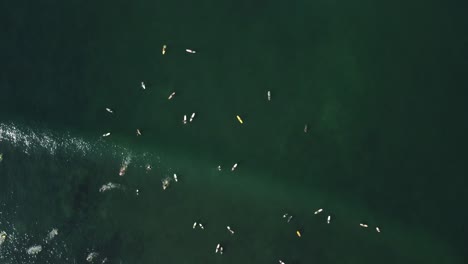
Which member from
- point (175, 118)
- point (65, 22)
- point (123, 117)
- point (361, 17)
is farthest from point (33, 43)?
point (361, 17)

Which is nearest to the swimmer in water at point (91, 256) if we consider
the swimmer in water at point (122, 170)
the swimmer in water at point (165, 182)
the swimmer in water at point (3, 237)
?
the swimmer in water at point (122, 170)

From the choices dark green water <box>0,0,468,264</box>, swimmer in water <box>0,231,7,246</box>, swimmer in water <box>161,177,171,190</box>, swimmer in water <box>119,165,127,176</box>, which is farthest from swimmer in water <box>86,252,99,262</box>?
swimmer in water <box>161,177,171,190</box>

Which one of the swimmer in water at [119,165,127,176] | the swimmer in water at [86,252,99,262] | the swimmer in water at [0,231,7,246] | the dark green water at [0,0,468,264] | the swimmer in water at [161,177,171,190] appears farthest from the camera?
the swimmer in water at [0,231,7,246]

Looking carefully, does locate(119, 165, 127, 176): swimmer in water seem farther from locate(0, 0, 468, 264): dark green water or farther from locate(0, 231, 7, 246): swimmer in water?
locate(0, 231, 7, 246): swimmer in water

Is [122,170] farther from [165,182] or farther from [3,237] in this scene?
[3,237]

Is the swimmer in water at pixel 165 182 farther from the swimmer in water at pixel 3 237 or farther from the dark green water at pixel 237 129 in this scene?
the swimmer in water at pixel 3 237

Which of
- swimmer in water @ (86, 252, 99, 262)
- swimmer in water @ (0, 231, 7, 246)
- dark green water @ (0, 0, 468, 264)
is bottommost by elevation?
swimmer in water @ (0, 231, 7, 246)

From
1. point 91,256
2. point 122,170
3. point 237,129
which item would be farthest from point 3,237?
point 237,129

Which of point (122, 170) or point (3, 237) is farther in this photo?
point (3, 237)
